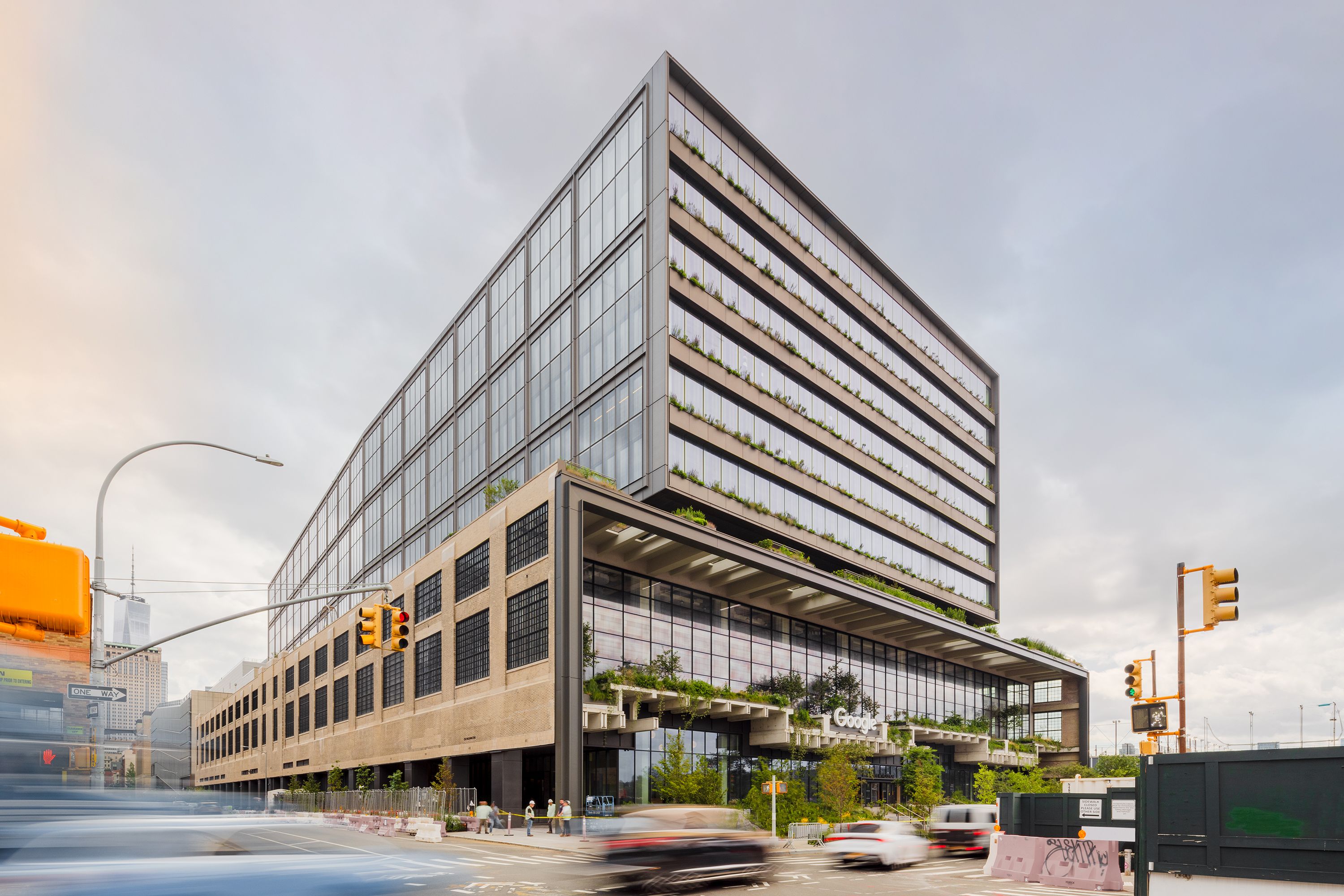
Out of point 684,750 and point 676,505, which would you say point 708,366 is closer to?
point 676,505

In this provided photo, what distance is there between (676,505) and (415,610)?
1878 centimetres

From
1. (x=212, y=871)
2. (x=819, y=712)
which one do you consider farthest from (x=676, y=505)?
(x=212, y=871)

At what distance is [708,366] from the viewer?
4672 cm

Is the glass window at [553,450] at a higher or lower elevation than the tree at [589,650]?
higher

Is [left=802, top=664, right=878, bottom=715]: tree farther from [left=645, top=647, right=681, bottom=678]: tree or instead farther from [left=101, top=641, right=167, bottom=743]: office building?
[left=101, top=641, right=167, bottom=743]: office building

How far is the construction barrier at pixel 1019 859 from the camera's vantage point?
73.5 feet

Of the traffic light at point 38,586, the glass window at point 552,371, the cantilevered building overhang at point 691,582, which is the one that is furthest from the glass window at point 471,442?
the traffic light at point 38,586

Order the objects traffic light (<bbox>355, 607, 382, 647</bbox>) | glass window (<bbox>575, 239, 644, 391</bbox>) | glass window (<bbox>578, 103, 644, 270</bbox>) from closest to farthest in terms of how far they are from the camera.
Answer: traffic light (<bbox>355, 607, 382, 647</bbox>) → glass window (<bbox>575, 239, 644, 391</bbox>) → glass window (<bbox>578, 103, 644, 270</bbox>)

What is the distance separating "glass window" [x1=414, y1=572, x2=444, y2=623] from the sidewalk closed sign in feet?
140

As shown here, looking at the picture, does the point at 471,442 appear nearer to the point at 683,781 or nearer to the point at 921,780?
the point at 683,781

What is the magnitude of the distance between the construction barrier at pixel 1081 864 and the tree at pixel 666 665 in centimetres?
2173

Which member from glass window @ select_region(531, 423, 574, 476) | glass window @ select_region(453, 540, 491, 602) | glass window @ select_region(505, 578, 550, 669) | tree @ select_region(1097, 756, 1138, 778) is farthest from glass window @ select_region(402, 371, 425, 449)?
tree @ select_region(1097, 756, 1138, 778)

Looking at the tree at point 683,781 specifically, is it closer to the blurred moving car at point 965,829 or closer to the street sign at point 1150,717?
the blurred moving car at point 965,829

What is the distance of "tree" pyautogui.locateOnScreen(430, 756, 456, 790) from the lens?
44250 mm
